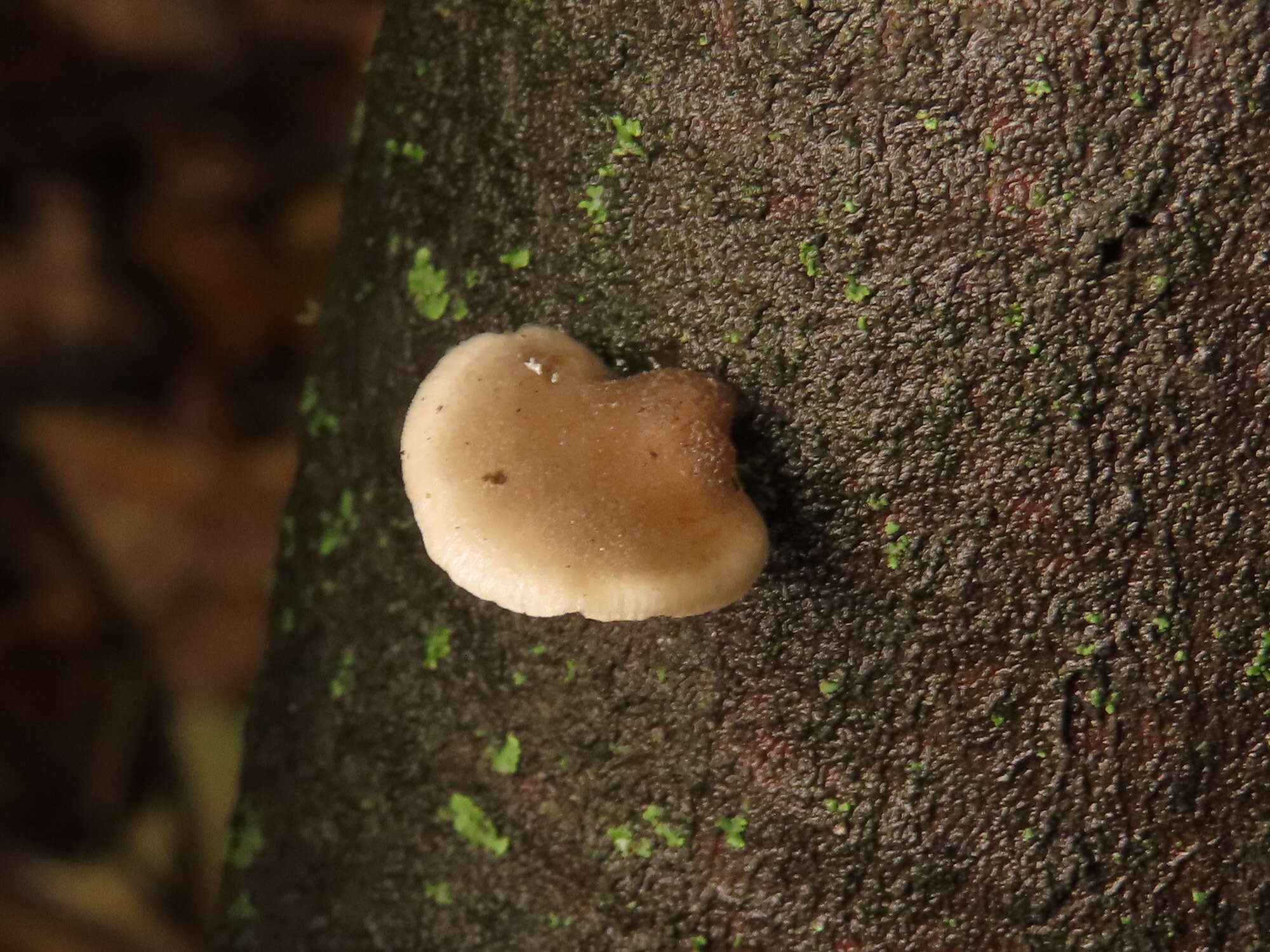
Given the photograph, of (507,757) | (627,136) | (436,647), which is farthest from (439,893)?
(627,136)

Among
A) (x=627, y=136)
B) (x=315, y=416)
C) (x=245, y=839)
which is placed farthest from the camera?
(x=245, y=839)

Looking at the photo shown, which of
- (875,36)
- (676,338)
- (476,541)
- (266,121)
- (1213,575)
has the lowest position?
(476,541)

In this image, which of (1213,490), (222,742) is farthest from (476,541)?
(222,742)

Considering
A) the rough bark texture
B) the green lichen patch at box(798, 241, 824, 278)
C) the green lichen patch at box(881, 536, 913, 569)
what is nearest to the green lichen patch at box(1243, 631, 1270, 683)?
the rough bark texture

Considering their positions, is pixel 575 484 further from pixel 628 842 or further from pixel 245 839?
pixel 245 839

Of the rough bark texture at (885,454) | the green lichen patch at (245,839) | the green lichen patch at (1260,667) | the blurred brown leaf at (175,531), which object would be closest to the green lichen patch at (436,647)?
the rough bark texture at (885,454)

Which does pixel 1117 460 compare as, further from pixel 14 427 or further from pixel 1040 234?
pixel 14 427
